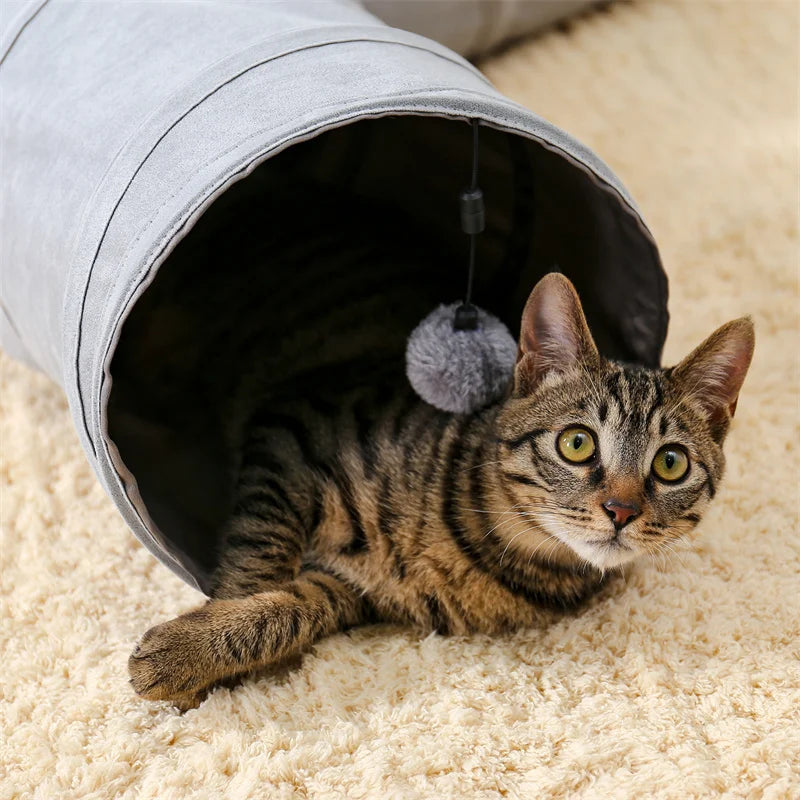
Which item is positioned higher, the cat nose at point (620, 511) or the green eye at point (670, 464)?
the green eye at point (670, 464)

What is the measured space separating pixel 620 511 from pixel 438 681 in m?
0.32

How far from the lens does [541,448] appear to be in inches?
47.6

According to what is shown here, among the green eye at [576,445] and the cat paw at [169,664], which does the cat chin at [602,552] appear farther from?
the cat paw at [169,664]

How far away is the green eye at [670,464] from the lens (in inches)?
46.5

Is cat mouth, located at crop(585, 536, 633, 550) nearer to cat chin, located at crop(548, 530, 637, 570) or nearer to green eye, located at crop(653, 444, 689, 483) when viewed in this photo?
cat chin, located at crop(548, 530, 637, 570)

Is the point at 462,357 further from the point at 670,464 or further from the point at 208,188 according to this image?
the point at 208,188

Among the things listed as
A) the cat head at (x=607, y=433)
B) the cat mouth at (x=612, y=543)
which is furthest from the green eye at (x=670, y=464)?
the cat mouth at (x=612, y=543)

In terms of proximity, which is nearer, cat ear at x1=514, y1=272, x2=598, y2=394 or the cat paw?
the cat paw

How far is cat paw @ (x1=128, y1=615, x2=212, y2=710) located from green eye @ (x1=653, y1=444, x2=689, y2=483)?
24.7 inches

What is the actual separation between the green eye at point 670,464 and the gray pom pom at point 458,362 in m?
0.27

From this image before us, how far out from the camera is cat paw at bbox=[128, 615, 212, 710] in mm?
1094

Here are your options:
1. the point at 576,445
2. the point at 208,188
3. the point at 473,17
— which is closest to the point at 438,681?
the point at 576,445

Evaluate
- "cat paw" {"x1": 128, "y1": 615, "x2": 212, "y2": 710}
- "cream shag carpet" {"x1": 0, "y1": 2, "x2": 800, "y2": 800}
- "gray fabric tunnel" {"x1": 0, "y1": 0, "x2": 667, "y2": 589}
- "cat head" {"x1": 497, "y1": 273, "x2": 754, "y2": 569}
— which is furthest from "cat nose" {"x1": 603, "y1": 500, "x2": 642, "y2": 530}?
"cat paw" {"x1": 128, "y1": 615, "x2": 212, "y2": 710}

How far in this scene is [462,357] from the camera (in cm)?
130
